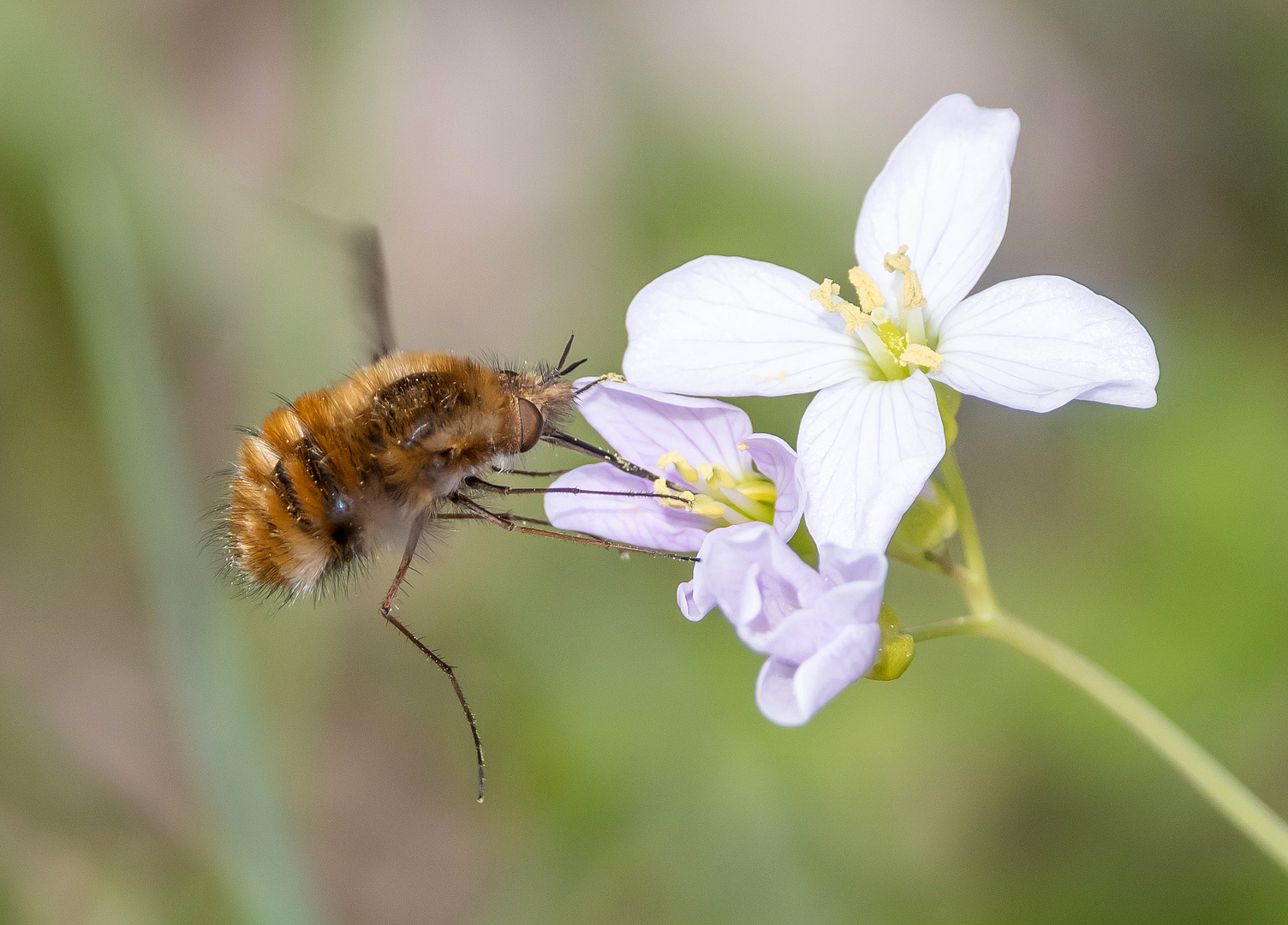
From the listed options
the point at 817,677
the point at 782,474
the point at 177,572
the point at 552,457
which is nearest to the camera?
the point at 817,677

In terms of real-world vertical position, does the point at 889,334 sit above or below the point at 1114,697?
above

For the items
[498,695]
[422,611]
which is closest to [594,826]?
[498,695]

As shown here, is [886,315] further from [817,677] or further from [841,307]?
[817,677]

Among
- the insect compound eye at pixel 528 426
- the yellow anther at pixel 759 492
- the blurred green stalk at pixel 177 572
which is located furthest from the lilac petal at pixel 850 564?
the blurred green stalk at pixel 177 572

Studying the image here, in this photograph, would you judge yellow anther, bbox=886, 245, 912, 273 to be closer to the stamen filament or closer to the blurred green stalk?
the stamen filament

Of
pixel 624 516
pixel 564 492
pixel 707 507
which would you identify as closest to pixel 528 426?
pixel 564 492

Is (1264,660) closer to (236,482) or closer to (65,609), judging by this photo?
(236,482)

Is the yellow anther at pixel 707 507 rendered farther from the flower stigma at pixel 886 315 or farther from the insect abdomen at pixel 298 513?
the insect abdomen at pixel 298 513
